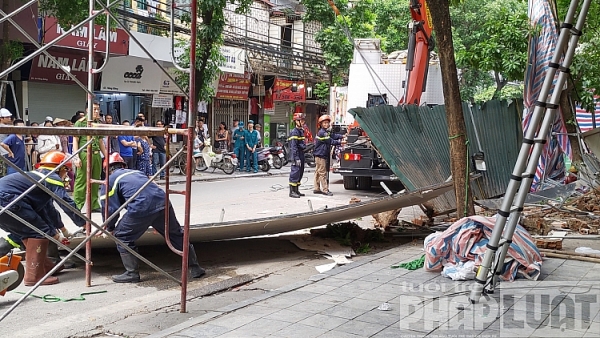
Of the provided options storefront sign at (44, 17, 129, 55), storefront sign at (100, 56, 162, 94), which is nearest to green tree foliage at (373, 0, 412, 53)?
storefront sign at (100, 56, 162, 94)

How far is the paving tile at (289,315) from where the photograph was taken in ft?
15.0

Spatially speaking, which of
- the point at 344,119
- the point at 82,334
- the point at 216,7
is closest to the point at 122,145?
the point at 216,7

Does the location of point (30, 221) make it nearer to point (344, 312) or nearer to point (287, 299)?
point (287, 299)

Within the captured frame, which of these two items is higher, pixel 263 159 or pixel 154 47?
pixel 154 47

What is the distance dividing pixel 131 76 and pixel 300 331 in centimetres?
1556

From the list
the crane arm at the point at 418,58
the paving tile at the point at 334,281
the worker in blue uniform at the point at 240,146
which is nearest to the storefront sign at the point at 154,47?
the worker in blue uniform at the point at 240,146

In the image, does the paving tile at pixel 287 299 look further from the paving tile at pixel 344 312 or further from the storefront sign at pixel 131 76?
the storefront sign at pixel 131 76

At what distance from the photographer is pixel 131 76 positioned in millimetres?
18516

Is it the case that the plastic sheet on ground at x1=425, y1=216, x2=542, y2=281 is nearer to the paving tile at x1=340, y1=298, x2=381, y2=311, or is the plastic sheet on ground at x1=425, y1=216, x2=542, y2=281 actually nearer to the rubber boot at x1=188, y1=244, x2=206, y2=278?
the paving tile at x1=340, y1=298, x2=381, y2=311

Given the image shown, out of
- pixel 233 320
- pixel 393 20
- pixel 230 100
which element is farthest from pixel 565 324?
pixel 393 20

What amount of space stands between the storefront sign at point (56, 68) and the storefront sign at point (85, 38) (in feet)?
1.83

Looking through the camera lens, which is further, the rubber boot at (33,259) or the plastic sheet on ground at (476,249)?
the rubber boot at (33,259)

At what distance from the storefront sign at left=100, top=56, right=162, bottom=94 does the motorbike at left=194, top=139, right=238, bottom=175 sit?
8.09 ft

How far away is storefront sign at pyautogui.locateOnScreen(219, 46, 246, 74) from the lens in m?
20.4
